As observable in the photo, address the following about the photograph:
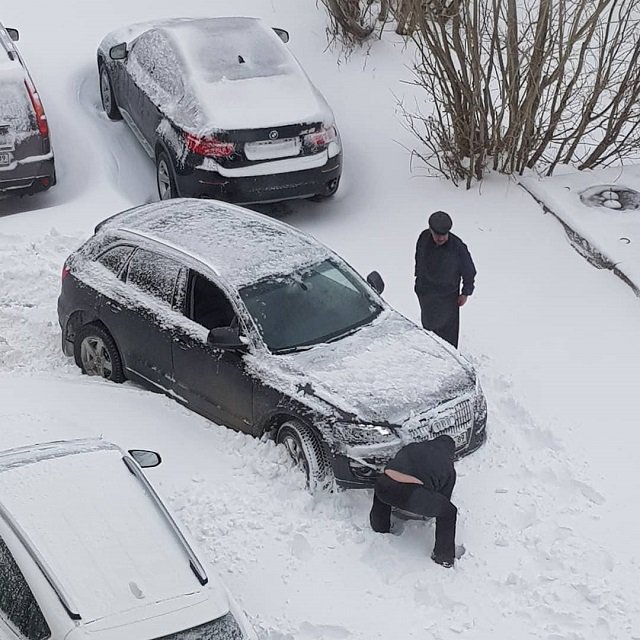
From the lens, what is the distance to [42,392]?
8.46m

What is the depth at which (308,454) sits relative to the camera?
7.41 meters

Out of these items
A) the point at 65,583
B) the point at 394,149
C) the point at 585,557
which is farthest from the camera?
the point at 394,149

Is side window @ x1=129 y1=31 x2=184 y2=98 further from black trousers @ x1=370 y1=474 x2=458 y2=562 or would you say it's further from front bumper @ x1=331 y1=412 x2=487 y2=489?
black trousers @ x1=370 y1=474 x2=458 y2=562

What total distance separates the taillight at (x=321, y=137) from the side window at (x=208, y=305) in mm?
3349

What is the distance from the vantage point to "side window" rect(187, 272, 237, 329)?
812 centimetres

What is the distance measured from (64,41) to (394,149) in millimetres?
4824

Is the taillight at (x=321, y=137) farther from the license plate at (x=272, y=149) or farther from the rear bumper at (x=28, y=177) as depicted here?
the rear bumper at (x=28, y=177)

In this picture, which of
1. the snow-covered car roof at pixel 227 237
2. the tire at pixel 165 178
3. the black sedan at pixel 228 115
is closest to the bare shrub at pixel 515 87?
the black sedan at pixel 228 115

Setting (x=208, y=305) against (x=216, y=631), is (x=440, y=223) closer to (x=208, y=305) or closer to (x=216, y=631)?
(x=208, y=305)

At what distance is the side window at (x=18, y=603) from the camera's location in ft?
16.6

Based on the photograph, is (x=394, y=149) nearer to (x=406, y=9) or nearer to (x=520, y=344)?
(x=406, y=9)

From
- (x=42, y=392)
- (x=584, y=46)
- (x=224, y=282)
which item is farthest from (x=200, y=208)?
(x=584, y=46)

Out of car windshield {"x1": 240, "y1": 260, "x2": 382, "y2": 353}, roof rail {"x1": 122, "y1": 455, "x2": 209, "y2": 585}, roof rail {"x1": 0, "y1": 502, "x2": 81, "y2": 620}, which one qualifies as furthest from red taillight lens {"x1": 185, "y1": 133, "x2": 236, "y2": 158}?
roof rail {"x1": 0, "y1": 502, "x2": 81, "y2": 620}

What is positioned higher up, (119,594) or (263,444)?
(119,594)
